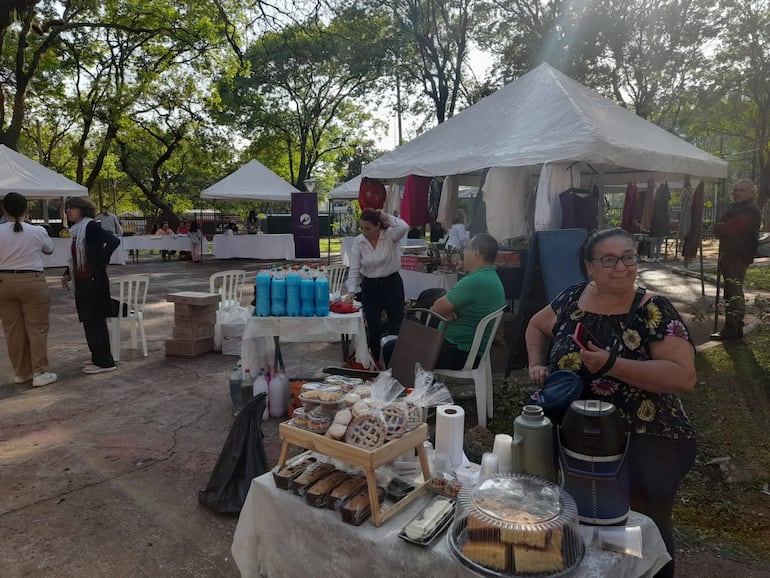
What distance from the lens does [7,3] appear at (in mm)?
6152

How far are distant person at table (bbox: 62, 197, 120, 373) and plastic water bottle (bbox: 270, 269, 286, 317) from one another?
206 centimetres

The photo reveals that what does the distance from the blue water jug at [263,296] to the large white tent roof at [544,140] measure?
3.09m

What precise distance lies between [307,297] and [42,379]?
3.08m

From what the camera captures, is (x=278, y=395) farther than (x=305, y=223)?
No

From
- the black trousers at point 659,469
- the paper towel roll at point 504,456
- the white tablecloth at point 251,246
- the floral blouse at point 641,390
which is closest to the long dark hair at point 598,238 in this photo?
the floral blouse at point 641,390

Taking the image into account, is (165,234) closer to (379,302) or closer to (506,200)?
(506,200)

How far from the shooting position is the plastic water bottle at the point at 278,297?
4312 mm

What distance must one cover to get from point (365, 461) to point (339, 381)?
2.08 feet

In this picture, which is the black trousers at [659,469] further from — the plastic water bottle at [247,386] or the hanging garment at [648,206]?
the hanging garment at [648,206]

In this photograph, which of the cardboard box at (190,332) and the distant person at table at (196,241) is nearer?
the cardboard box at (190,332)

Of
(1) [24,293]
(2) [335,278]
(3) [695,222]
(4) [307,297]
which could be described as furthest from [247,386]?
(3) [695,222]

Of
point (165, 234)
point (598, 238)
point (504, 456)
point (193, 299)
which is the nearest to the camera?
point (504, 456)

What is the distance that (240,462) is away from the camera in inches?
118

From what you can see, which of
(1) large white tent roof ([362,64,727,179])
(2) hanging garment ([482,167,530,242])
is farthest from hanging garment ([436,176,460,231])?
(2) hanging garment ([482,167,530,242])
